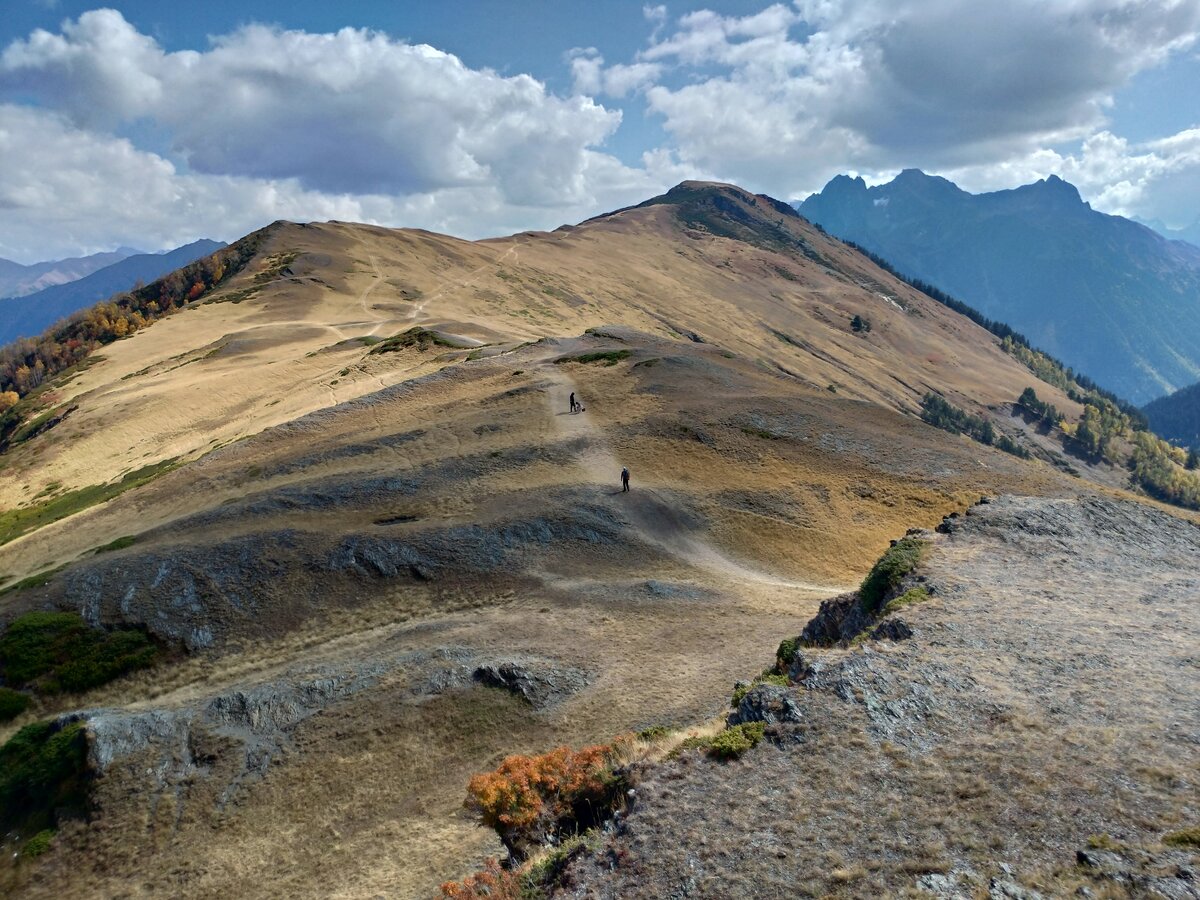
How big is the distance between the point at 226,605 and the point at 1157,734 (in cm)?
3622

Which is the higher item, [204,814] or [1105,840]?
[1105,840]

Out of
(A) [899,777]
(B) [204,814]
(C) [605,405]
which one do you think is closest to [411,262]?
(C) [605,405]

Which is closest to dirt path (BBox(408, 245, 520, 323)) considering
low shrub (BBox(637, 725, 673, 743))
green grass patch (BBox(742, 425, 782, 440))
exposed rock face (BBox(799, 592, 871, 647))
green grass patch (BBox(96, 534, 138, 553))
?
green grass patch (BBox(742, 425, 782, 440))

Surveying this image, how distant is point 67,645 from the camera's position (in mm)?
31578

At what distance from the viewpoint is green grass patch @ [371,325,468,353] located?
86.1 meters

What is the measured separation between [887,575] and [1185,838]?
45.3ft

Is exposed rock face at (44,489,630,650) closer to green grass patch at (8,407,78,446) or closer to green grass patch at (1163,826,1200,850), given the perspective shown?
green grass patch at (1163,826,1200,850)

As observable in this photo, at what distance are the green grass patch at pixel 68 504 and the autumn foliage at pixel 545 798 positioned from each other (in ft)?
175

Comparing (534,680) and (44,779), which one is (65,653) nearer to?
(44,779)

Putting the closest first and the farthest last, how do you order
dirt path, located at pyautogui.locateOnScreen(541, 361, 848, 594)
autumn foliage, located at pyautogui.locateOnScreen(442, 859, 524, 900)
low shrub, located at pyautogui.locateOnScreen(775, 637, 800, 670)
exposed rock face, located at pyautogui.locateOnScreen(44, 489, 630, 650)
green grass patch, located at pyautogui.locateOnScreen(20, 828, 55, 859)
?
autumn foliage, located at pyautogui.locateOnScreen(442, 859, 524, 900), low shrub, located at pyautogui.locateOnScreen(775, 637, 800, 670), green grass patch, located at pyautogui.locateOnScreen(20, 828, 55, 859), exposed rock face, located at pyautogui.locateOnScreen(44, 489, 630, 650), dirt path, located at pyautogui.locateOnScreen(541, 361, 848, 594)

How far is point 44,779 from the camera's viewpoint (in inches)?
979

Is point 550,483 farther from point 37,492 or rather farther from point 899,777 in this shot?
point 37,492

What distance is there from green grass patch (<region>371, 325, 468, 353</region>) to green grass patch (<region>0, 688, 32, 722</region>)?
6005 cm

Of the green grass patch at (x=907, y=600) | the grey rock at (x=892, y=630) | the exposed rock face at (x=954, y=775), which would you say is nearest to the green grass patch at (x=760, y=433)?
the green grass patch at (x=907, y=600)
